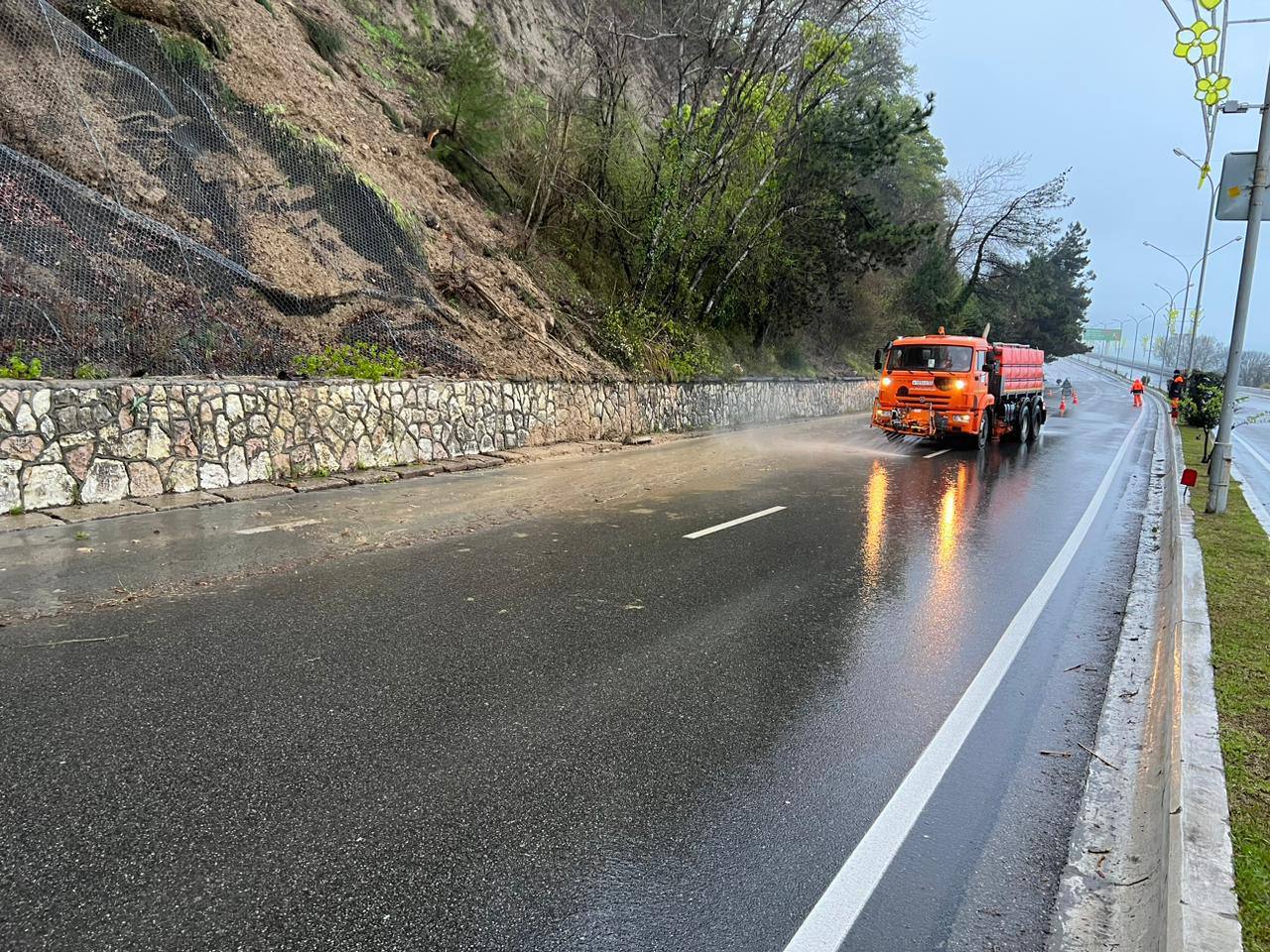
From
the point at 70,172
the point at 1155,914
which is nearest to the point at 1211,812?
the point at 1155,914

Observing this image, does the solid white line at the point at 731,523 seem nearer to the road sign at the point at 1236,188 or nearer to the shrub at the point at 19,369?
the road sign at the point at 1236,188

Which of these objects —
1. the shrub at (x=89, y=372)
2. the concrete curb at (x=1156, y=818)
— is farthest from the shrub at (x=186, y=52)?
the concrete curb at (x=1156, y=818)

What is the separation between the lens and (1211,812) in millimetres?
3309

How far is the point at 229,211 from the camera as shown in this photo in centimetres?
1226

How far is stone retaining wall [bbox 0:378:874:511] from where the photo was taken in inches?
318

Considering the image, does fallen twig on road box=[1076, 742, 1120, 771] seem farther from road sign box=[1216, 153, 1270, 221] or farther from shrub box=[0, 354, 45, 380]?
shrub box=[0, 354, 45, 380]

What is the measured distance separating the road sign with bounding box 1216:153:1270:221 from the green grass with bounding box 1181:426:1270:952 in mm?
3777

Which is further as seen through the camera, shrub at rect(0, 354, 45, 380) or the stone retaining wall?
shrub at rect(0, 354, 45, 380)

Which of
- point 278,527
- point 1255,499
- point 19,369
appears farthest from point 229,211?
point 1255,499

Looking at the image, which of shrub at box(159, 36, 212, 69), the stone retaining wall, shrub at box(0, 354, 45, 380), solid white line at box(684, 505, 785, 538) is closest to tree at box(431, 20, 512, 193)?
shrub at box(159, 36, 212, 69)

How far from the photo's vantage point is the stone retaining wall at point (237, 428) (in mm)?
8070

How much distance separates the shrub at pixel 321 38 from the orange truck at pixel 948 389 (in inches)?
556

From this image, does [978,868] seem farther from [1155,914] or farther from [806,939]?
[806,939]

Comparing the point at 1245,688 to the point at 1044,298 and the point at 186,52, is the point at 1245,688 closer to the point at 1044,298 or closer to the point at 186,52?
the point at 186,52
